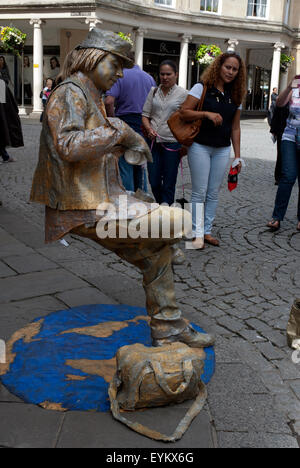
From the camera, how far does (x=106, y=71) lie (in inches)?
107

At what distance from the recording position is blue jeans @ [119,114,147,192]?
19.1ft

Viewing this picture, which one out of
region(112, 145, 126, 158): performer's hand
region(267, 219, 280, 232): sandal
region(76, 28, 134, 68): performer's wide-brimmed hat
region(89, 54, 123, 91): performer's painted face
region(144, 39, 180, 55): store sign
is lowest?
region(267, 219, 280, 232): sandal

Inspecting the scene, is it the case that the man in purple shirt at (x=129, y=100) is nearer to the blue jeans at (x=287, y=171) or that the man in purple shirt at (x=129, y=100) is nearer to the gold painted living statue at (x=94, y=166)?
the blue jeans at (x=287, y=171)

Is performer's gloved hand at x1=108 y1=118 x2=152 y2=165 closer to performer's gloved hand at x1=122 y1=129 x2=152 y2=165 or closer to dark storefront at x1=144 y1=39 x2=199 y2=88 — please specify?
performer's gloved hand at x1=122 y1=129 x2=152 y2=165

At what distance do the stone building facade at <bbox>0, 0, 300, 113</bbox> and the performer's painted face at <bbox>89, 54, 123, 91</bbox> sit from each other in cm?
2029

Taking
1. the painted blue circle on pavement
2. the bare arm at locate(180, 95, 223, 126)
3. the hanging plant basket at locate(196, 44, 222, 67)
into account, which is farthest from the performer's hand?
the hanging plant basket at locate(196, 44, 222, 67)

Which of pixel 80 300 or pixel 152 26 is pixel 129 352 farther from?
pixel 152 26

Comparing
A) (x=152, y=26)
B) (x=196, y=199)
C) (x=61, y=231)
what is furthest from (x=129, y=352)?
(x=152, y=26)

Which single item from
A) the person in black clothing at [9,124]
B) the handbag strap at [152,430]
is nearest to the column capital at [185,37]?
the person in black clothing at [9,124]

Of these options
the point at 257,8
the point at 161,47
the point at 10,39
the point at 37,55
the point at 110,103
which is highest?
the point at 257,8

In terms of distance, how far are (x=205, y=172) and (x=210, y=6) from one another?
24.5 metres

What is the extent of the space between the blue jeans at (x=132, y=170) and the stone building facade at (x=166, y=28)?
1722cm

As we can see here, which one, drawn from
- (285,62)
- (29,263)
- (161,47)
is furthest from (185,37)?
(29,263)

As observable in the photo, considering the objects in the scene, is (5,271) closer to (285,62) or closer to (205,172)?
(205,172)
